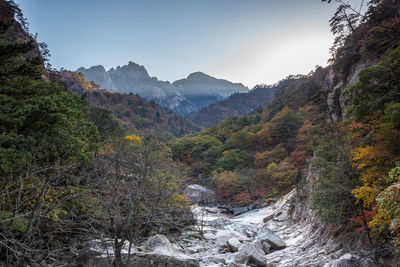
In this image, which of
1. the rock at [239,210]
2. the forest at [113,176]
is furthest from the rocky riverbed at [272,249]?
the rock at [239,210]

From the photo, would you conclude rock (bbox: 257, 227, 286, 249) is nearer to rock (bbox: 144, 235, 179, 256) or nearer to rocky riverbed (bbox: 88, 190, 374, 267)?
rocky riverbed (bbox: 88, 190, 374, 267)

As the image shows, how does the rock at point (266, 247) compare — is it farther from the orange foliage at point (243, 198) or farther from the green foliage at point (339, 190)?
the orange foliage at point (243, 198)

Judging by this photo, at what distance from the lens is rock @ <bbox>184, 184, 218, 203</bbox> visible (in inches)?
1043

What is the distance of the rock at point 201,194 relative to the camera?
26500 mm

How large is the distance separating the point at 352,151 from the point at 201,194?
2217cm

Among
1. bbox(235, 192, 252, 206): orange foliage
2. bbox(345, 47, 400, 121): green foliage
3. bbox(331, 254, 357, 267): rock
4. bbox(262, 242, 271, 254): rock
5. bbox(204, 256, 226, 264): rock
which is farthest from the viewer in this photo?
bbox(235, 192, 252, 206): orange foliage

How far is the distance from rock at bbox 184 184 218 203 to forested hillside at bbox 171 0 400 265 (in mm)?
1436

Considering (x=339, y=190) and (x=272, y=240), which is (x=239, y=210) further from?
(x=339, y=190)

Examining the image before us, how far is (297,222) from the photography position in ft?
44.3

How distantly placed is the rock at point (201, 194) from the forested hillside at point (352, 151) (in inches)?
56.5

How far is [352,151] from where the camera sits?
702cm

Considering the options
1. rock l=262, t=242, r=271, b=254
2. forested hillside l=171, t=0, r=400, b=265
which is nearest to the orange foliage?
forested hillside l=171, t=0, r=400, b=265

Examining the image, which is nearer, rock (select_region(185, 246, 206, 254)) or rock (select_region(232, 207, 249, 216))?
rock (select_region(185, 246, 206, 254))

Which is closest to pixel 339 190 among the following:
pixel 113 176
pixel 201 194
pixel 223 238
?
pixel 223 238
